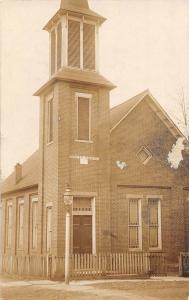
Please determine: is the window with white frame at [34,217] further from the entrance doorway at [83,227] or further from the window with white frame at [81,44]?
the window with white frame at [81,44]

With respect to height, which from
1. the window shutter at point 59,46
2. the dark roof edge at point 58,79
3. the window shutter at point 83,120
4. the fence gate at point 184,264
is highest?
the window shutter at point 59,46

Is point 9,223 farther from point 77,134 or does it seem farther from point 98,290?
point 98,290

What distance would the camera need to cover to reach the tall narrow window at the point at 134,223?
830 inches

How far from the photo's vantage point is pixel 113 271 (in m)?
19.0

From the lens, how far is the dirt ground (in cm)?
1370

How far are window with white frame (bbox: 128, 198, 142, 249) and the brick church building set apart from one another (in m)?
0.04

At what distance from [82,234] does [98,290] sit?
474cm

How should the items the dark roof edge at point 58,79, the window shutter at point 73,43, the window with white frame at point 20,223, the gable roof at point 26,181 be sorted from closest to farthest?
the dark roof edge at point 58,79 → the window shutter at point 73,43 → the gable roof at point 26,181 → the window with white frame at point 20,223

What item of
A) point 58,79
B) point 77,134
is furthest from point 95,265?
point 58,79

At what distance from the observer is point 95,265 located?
61.6ft

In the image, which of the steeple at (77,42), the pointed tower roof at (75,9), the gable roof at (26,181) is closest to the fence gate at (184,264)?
the gable roof at (26,181)

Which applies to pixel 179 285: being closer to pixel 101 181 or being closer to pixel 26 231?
pixel 101 181

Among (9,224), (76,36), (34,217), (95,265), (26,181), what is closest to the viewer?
(95,265)

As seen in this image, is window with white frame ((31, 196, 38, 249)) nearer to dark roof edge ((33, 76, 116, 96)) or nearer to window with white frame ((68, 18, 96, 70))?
dark roof edge ((33, 76, 116, 96))
